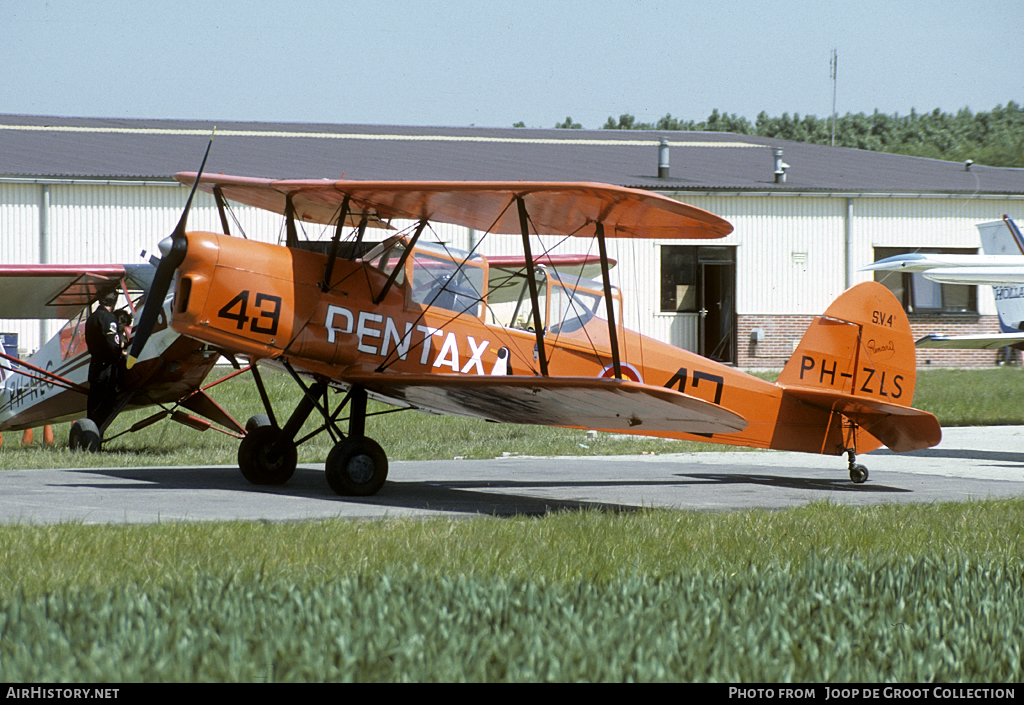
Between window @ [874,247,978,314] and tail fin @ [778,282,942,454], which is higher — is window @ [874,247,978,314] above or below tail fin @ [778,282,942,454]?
above

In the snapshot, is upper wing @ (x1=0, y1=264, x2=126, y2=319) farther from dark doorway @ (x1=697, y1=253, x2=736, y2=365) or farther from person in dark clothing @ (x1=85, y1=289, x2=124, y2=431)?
dark doorway @ (x1=697, y1=253, x2=736, y2=365)

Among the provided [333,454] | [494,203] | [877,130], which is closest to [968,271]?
[494,203]

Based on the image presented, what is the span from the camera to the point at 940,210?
3044 centimetres

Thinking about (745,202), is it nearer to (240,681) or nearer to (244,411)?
(244,411)

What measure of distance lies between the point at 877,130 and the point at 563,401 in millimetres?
89886

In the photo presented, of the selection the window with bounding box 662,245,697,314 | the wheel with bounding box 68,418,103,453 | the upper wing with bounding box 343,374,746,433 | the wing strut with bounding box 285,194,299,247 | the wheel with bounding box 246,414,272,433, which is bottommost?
the wheel with bounding box 68,418,103,453

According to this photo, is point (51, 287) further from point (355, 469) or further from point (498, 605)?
point (498, 605)

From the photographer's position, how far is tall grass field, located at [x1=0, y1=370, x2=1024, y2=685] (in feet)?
11.1

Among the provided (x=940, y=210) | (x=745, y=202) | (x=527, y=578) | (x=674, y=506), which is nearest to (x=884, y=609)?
(x=527, y=578)

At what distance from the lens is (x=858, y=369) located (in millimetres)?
10922

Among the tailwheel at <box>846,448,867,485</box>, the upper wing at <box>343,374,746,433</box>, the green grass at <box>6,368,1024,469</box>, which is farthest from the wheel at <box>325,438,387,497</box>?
the tailwheel at <box>846,448,867,485</box>

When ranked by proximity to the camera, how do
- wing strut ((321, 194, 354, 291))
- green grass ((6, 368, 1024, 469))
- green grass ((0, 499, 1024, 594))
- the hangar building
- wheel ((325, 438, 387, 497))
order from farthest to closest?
the hangar building < green grass ((6, 368, 1024, 469)) < wheel ((325, 438, 387, 497)) < wing strut ((321, 194, 354, 291)) < green grass ((0, 499, 1024, 594))

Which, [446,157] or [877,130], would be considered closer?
[446,157]

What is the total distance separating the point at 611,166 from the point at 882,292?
72.8 ft
